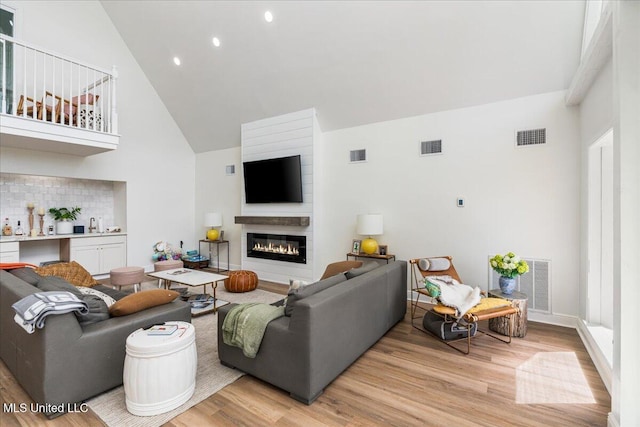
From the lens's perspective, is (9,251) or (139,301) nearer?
(139,301)

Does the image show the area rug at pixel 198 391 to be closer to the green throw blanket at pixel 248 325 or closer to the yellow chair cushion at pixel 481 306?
the green throw blanket at pixel 248 325

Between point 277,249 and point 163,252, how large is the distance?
2.75 m

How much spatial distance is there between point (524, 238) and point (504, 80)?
197cm

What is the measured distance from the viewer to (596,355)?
8.70 ft

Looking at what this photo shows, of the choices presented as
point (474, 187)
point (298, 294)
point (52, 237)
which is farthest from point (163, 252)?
point (474, 187)

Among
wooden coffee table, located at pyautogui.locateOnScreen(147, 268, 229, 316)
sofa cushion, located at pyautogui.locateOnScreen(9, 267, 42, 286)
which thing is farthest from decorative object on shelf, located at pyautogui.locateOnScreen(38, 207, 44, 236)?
sofa cushion, located at pyautogui.locateOnScreen(9, 267, 42, 286)

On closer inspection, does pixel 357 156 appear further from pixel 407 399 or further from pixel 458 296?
pixel 407 399

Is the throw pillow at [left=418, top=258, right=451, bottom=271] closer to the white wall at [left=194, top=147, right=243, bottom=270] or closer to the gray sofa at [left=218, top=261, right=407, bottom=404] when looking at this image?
the gray sofa at [left=218, top=261, right=407, bottom=404]

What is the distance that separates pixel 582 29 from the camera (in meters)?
3.10

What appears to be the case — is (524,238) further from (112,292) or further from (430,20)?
(112,292)

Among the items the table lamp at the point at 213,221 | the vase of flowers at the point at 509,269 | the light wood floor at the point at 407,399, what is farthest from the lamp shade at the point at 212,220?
the vase of flowers at the point at 509,269

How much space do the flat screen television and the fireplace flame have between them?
0.87m

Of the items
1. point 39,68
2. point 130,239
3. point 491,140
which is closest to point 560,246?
point 491,140

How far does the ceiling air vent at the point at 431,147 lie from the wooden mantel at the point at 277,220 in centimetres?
215
